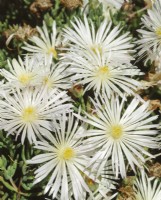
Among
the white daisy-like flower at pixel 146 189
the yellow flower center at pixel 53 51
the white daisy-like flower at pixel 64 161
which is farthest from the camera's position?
the yellow flower center at pixel 53 51

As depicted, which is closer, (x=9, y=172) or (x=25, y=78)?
(x=9, y=172)

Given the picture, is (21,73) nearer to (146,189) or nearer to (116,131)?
(116,131)

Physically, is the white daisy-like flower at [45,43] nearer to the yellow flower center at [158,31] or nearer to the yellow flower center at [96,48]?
the yellow flower center at [96,48]

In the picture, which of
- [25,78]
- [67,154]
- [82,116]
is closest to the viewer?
[67,154]

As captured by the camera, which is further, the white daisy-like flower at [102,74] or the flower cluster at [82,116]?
the white daisy-like flower at [102,74]

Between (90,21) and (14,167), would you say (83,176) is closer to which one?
(14,167)

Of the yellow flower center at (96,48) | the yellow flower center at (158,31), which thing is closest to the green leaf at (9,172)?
the yellow flower center at (96,48)

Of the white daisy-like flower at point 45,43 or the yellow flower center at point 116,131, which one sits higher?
the white daisy-like flower at point 45,43

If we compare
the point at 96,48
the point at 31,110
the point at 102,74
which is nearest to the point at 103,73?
the point at 102,74
